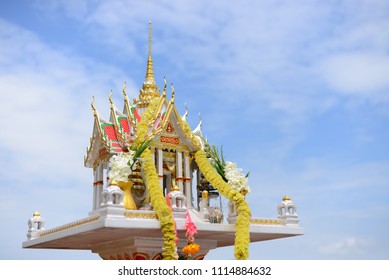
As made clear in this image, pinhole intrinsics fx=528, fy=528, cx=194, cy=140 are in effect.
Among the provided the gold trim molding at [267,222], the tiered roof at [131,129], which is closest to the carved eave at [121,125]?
the tiered roof at [131,129]

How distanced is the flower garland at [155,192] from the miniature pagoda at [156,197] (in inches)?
1.1

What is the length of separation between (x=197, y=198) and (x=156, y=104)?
387 centimetres

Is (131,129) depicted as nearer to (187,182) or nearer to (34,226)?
(187,182)

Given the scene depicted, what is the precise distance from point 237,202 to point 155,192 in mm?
2791

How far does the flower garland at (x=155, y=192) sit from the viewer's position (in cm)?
1506

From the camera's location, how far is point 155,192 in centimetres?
1609

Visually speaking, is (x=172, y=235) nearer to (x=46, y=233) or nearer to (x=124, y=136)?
(x=124, y=136)

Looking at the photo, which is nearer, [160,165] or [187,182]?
[160,165]

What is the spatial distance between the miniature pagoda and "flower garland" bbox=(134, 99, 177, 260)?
0.09ft

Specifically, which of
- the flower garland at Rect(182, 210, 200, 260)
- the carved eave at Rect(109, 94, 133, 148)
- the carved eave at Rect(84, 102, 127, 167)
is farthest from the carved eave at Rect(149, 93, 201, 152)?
the flower garland at Rect(182, 210, 200, 260)

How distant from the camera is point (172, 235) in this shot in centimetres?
1512

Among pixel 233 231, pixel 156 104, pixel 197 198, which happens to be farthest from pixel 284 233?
pixel 156 104

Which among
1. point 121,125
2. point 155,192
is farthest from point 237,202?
point 121,125

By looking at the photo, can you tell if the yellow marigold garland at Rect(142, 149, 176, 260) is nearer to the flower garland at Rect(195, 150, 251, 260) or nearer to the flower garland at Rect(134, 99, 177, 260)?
the flower garland at Rect(134, 99, 177, 260)
